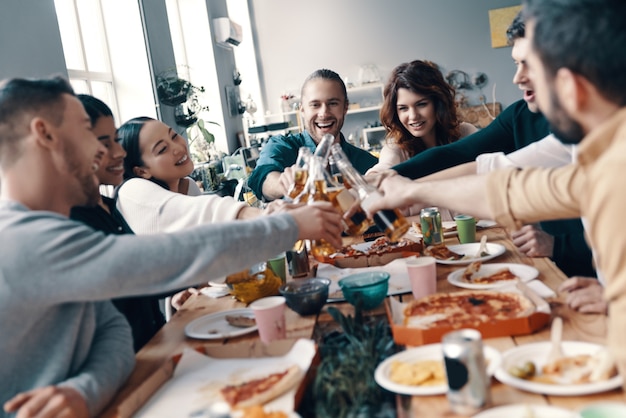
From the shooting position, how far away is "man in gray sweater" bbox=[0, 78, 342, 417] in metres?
1.15

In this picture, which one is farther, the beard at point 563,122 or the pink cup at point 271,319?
the pink cup at point 271,319

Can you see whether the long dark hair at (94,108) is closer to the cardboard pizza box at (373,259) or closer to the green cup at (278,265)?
the green cup at (278,265)

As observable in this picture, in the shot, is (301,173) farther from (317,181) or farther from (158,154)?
(158,154)

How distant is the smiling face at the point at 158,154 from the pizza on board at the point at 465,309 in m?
1.25

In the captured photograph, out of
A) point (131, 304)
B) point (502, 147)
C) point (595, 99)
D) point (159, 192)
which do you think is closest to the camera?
point (595, 99)

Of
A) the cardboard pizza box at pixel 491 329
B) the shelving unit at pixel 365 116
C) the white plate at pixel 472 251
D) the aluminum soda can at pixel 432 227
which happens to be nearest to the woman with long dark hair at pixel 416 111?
the aluminum soda can at pixel 432 227

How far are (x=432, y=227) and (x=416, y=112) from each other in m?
1.12

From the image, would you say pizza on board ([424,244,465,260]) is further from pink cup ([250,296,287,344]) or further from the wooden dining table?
pink cup ([250,296,287,344])

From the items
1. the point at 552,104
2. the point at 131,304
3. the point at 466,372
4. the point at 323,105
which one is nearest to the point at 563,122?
the point at 552,104

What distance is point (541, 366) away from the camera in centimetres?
111

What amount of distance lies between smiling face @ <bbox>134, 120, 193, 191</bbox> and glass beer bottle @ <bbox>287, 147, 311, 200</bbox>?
72 cm

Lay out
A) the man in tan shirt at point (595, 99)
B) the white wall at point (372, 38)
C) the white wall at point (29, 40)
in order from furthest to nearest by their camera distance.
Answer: the white wall at point (372, 38) → the white wall at point (29, 40) → the man in tan shirt at point (595, 99)

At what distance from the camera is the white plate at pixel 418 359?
3.47ft

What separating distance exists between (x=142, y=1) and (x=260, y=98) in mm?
3412
